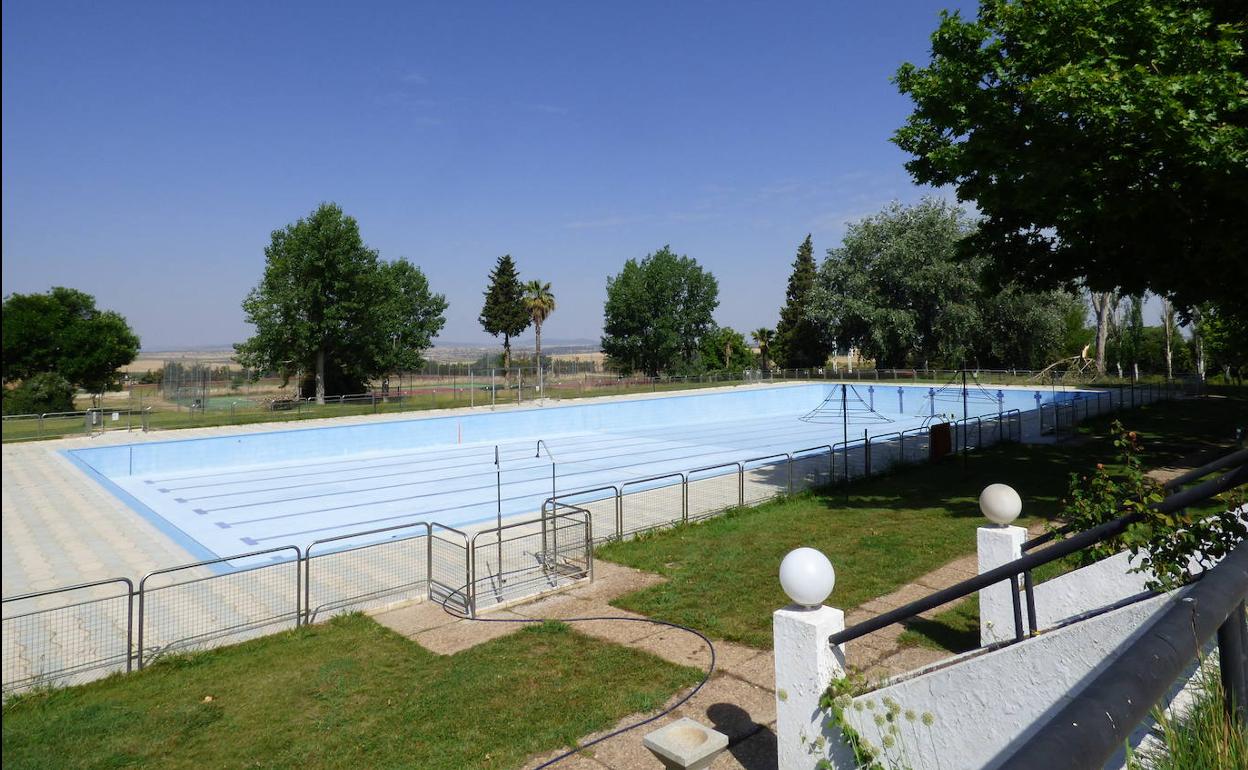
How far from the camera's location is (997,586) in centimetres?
559

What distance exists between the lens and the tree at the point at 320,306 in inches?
1421

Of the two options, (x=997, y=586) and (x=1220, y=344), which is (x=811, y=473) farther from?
(x=1220, y=344)

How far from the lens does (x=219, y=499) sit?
16953mm

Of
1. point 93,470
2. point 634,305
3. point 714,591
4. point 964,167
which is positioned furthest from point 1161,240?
point 634,305

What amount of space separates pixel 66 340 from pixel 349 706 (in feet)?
160

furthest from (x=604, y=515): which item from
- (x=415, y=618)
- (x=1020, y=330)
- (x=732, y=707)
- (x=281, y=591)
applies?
(x=1020, y=330)

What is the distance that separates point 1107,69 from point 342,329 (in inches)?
1378

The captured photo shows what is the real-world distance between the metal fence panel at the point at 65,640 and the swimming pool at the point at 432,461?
11.4ft

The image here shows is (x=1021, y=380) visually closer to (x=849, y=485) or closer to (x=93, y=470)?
(x=849, y=485)

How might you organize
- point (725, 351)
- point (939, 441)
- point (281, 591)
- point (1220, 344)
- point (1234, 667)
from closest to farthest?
point (1234, 667) → point (281, 591) → point (939, 441) → point (1220, 344) → point (725, 351)

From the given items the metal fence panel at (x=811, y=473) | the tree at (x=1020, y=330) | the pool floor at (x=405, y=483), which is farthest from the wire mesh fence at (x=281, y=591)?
the tree at (x=1020, y=330)

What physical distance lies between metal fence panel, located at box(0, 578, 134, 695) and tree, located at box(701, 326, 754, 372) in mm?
57331

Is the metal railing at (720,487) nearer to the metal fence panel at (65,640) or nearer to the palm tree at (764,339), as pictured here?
the metal fence panel at (65,640)

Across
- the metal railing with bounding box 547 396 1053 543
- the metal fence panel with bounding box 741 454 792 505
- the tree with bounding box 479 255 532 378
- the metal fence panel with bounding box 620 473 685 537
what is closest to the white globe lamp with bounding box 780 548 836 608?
the metal railing with bounding box 547 396 1053 543
